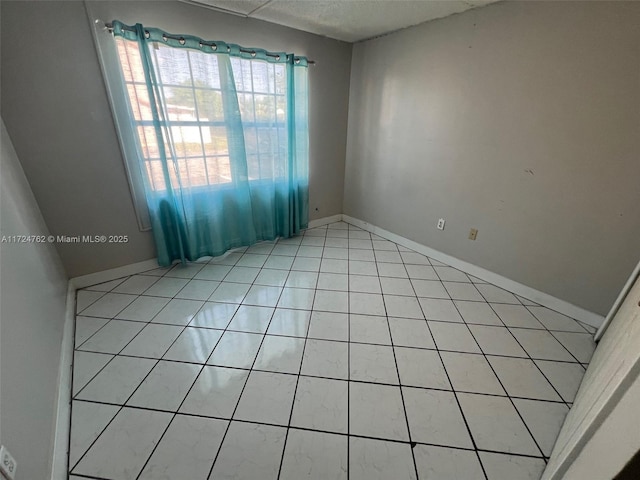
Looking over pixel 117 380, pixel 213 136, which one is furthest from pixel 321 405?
pixel 213 136

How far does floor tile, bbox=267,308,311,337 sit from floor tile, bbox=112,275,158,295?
1.18 metres

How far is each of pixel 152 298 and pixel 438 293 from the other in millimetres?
2341

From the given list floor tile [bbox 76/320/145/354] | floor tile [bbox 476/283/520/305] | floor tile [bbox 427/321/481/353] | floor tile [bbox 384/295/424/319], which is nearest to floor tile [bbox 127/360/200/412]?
floor tile [bbox 76/320/145/354]

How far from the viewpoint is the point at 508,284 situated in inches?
91.7

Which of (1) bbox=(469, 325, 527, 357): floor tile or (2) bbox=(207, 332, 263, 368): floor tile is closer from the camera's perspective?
(2) bbox=(207, 332, 263, 368): floor tile

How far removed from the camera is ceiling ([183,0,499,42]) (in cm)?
201

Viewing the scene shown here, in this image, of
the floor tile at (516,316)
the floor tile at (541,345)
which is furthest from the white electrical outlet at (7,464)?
the floor tile at (516,316)

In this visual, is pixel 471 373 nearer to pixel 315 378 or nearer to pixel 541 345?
pixel 541 345

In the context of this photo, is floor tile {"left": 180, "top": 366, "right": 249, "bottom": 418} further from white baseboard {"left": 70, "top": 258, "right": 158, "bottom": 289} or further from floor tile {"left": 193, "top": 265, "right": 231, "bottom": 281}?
white baseboard {"left": 70, "top": 258, "right": 158, "bottom": 289}

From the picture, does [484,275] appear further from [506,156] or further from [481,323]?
[506,156]

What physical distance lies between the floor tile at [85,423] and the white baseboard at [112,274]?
1.21m

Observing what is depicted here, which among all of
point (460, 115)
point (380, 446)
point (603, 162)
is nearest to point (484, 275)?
point (603, 162)

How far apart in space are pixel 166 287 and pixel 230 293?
56cm

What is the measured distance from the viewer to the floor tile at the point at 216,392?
132 cm
